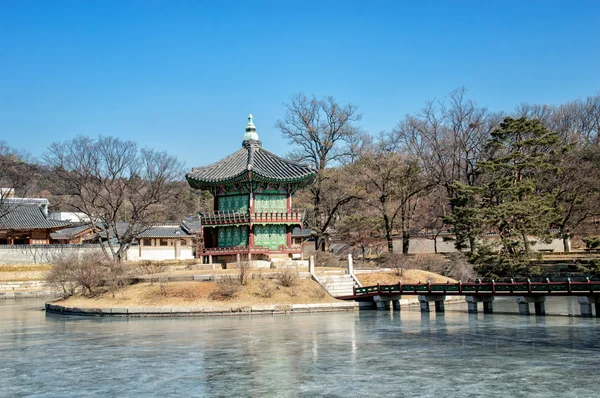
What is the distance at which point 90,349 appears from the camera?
2720 cm

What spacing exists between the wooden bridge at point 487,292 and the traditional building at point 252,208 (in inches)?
396

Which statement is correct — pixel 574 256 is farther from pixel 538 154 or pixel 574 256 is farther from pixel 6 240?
pixel 6 240

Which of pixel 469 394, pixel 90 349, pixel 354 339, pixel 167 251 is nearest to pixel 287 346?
pixel 354 339

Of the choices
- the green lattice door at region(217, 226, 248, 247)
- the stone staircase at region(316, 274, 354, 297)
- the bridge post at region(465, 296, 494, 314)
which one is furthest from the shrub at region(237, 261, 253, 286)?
the bridge post at region(465, 296, 494, 314)

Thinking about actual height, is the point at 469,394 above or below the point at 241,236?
below

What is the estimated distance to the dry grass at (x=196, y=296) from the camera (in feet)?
131

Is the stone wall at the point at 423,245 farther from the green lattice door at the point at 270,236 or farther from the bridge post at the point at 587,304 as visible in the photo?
the bridge post at the point at 587,304

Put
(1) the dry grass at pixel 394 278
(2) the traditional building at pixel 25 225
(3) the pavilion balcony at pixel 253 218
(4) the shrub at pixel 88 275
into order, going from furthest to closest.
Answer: (2) the traditional building at pixel 25 225 → (3) the pavilion balcony at pixel 253 218 → (1) the dry grass at pixel 394 278 → (4) the shrub at pixel 88 275

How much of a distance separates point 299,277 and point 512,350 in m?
20.1

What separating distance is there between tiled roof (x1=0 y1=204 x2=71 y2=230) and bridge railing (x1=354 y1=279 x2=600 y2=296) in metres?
43.5

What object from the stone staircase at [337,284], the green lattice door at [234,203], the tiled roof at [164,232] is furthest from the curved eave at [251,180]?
the tiled roof at [164,232]

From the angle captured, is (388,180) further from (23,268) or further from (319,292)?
(23,268)

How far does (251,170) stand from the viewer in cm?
4956

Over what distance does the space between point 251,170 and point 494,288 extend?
20473mm
